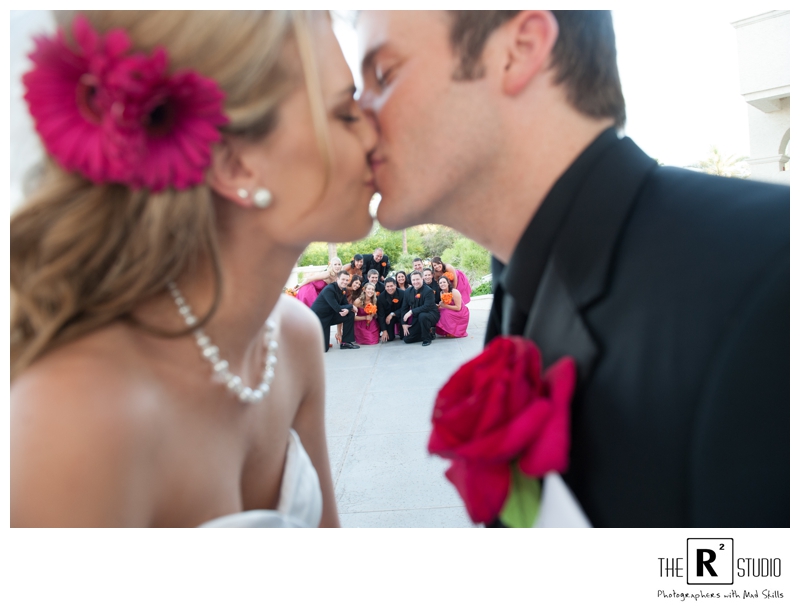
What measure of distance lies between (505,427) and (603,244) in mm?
397

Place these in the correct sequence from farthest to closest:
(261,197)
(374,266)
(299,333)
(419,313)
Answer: (374,266) < (419,313) < (299,333) < (261,197)

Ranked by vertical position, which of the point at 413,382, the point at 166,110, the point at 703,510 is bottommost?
the point at 413,382

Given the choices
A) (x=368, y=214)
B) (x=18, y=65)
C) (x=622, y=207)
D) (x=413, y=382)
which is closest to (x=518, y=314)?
(x=622, y=207)

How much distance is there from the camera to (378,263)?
32.8 ft

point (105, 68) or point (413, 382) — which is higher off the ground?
point (105, 68)

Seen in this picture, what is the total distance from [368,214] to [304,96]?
0.36 meters

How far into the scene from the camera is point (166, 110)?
100 centimetres

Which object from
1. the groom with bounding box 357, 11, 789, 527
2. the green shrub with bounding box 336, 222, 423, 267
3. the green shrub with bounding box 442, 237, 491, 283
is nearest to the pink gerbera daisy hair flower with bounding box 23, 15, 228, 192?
the groom with bounding box 357, 11, 789, 527

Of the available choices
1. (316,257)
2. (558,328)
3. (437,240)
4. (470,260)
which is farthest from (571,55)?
(437,240)

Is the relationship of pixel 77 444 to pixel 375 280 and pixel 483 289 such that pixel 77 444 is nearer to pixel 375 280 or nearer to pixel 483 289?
pixel 375 280

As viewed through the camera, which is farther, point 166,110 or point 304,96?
point 304,96
